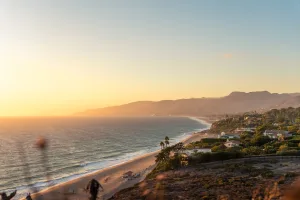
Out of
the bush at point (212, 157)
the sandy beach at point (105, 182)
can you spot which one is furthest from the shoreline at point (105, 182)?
the bush at point (212, 157)

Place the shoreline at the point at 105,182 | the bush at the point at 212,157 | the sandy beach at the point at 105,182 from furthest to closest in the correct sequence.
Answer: the bush at the point at 212,157 < the shoreline at the point at 105,182 < the sandy beach at the point at 105,182

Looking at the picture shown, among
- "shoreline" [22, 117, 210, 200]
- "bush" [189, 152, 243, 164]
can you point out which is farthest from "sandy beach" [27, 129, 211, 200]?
"bush" [189, 152, 243, 164]

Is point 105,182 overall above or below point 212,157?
below

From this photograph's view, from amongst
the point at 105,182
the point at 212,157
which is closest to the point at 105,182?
the point at 105,182

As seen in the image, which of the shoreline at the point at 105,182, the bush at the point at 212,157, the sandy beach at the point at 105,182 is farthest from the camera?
the bush at the point at 212,157

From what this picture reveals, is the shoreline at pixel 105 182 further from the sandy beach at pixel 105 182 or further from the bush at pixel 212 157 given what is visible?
the bush at pixel 212 157

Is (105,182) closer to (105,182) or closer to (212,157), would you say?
(105,182)

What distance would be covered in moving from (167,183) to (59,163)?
46692 millimetres

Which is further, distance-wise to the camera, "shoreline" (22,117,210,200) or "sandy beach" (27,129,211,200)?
"shoreline" (22,117,210,200)

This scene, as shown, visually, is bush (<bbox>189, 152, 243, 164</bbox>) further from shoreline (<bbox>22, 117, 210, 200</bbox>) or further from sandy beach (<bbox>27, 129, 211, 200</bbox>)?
sandy beach (<bbox>27, 129, 211, 200</bbox>)

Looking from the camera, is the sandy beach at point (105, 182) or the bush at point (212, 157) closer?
the sandy beach at point (105, 182)

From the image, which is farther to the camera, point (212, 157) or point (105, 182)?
point (105, 182)

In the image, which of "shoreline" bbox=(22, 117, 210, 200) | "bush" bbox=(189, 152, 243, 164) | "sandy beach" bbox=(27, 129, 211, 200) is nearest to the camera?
"sandy beach" bbox=(27, 129, 211, 200)

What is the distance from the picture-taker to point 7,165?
2830 inches
